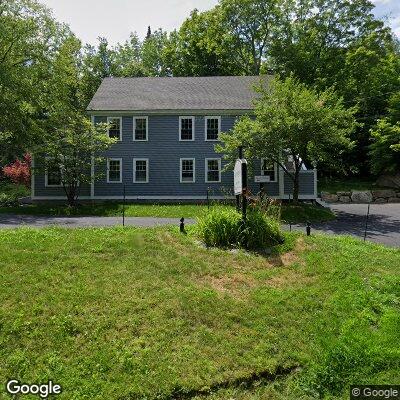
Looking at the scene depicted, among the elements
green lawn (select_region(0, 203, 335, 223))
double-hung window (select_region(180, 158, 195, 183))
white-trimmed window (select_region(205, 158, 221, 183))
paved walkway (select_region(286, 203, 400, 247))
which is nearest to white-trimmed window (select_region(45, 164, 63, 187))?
green lawn (select_region(0, 203, 335, 223))

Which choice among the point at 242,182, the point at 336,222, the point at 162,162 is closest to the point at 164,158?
the point at 162,162

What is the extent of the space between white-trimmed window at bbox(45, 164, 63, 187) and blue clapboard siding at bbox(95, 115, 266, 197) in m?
2.36

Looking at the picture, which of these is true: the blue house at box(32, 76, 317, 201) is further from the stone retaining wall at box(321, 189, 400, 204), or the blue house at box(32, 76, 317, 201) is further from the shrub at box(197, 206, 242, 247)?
the shrub at box(197, 206, 242, 247)

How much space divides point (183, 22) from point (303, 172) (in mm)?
24636

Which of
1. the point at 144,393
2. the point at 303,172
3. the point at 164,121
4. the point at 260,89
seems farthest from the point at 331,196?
the point at 144,393

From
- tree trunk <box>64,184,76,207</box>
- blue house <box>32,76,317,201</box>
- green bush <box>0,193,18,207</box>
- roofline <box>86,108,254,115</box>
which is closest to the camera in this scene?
tree trunk <box>64,184,76,207</box>

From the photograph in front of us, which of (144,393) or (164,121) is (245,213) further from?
(164,121)

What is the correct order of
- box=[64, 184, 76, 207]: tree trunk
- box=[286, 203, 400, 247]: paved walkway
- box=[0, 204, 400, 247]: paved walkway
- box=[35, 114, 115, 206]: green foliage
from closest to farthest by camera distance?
box=[286, 203, 400, 247]: paved walkway, box=[0, 204, 400, 247]: paved walkway, box=[35, 114, 115, 206]: green foliage, box=[64, 184, 76, 207]: tree trunk

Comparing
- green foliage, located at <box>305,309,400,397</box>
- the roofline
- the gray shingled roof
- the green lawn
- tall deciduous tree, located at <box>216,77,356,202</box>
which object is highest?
the gray shingled roof

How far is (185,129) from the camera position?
23.9 m

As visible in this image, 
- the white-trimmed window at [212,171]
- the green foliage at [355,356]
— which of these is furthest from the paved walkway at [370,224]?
the green foliage at [355,356]

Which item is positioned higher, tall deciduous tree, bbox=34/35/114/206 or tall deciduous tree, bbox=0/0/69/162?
tall deciduous tree, bbox=0/0/69/162

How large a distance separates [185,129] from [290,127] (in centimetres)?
818

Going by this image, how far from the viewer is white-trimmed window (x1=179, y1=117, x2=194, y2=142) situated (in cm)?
2386
